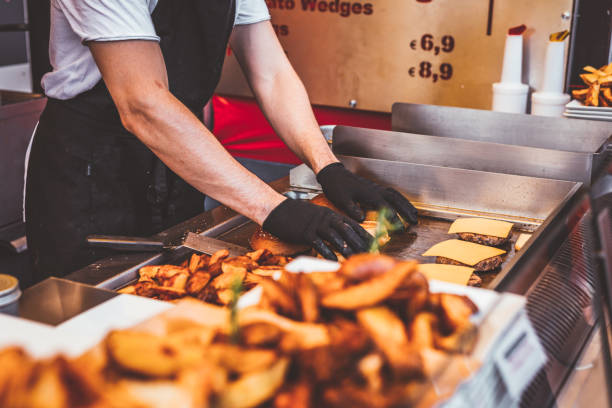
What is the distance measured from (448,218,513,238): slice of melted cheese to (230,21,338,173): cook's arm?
1.93 ft

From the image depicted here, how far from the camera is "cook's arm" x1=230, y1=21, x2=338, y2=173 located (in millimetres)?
2310

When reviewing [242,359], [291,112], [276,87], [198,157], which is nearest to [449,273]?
[198,157]

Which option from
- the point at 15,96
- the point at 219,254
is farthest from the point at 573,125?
the point at 15,96

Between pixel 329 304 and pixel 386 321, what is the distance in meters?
0.08

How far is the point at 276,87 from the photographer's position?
2404 millimetres

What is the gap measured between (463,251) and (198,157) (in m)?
0.72

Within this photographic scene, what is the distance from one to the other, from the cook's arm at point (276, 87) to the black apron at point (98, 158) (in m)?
0.26

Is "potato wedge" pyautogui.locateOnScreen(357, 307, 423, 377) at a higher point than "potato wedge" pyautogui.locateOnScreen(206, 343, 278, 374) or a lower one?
lower

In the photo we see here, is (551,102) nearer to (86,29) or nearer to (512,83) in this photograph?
(512,83)

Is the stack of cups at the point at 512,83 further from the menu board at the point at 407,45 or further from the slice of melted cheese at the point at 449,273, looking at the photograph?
the slice of melted cheese at the point at 449,273

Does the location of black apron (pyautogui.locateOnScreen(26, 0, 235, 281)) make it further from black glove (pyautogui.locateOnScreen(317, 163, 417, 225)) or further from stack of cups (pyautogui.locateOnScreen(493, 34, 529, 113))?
stack of cups (pyautogui.locateOnScreen(493, 34, 529, 113))

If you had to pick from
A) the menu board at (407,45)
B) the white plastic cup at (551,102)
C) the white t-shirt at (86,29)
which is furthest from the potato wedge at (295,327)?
the menu board at (407,45)

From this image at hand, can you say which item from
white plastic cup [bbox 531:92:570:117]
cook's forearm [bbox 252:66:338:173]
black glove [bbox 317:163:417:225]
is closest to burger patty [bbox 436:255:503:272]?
black glove [bbox 317:163:417:225]

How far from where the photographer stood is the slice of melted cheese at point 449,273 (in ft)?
4.75
